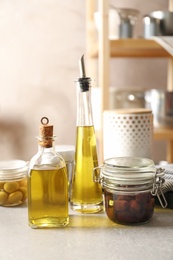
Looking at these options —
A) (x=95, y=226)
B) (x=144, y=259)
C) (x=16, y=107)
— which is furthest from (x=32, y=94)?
(x=144, y=259)

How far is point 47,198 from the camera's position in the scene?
A: 23.9 inches

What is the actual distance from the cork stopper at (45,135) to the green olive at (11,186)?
13cm

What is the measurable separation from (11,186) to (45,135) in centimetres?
15

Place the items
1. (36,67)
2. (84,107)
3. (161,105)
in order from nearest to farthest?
(84,107), (161,105), (36,67)

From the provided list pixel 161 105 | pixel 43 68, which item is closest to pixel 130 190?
pixel 161 105

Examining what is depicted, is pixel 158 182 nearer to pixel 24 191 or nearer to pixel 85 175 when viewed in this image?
pixel 85 175

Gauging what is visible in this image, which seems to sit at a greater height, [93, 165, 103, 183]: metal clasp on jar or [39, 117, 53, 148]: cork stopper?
[39, 117, 53, 148]: cork stopper

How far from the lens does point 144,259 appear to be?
0.51 m

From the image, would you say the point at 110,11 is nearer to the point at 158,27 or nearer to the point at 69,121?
the point at 158,27

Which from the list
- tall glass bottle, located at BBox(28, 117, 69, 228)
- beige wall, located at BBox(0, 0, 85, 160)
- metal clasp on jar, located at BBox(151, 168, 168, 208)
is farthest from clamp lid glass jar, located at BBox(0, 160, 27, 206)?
beige wall, located at BBox(0, 0, 85, 160)

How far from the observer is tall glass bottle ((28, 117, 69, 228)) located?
1.99 ft

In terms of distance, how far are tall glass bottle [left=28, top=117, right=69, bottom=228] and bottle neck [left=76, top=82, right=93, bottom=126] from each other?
0.08 m

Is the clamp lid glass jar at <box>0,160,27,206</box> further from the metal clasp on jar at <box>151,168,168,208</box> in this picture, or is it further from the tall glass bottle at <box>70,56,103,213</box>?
the metal clasp on jar at <box>151,168,168,208</box>

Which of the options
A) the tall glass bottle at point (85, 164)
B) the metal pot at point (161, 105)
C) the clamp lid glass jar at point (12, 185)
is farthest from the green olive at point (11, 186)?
the metal pot at point (161, 105)
